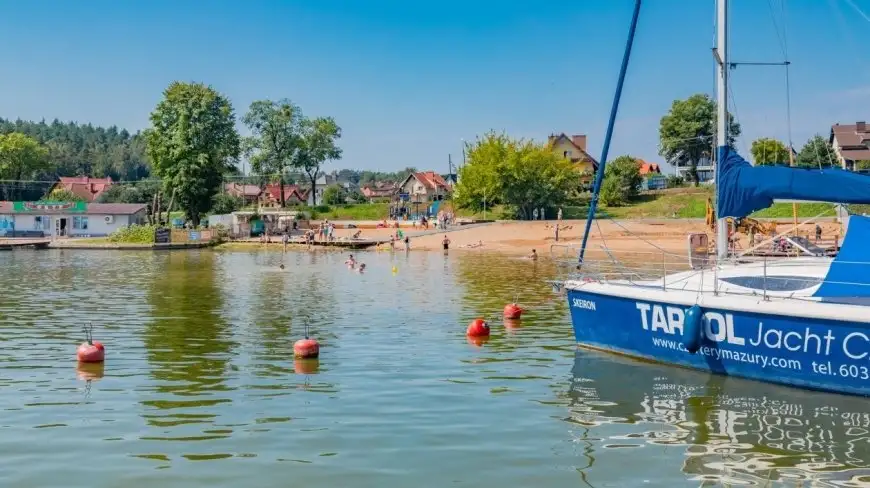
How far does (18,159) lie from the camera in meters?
122

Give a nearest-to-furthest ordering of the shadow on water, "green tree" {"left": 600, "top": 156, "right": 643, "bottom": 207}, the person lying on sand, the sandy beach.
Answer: the shadow on water, the sandy beach, the person lying on sand, "green tree" {"left": 600, "top": 156, "right": 643, "bottom": 207}

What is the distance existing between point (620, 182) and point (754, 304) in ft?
256

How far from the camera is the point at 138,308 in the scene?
97.3 ft

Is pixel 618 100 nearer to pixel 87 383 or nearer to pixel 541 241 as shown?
pixel 87 383

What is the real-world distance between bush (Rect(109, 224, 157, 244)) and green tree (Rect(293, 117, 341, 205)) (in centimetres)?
3658

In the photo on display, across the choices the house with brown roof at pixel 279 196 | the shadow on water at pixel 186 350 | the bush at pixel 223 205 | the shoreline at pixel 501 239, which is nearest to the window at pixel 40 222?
the shoreline at pixel 501 239

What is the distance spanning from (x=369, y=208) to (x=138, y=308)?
251 feet

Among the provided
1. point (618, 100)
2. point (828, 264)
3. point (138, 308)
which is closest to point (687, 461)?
point (828, 264)

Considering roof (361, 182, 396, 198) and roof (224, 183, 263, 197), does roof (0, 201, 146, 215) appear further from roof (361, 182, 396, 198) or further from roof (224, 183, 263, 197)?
roof (361, 182, 396, 198)

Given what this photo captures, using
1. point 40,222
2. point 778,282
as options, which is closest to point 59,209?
point 40,222

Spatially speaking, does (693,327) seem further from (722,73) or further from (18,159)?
(18,159)

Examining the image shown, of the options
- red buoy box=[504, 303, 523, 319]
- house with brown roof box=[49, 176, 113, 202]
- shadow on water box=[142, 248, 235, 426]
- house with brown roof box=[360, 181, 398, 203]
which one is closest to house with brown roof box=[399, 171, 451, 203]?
house with brown roof box=[360, 181, 398, 203]

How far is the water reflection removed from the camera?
37.8ft

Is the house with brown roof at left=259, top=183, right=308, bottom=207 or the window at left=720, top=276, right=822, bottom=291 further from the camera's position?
the house with brown roof at left=259, top=183, right=308, bottom=207
